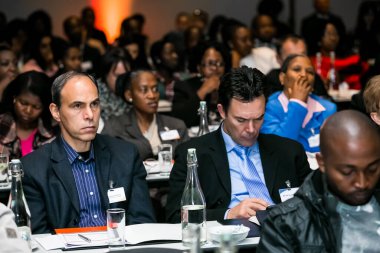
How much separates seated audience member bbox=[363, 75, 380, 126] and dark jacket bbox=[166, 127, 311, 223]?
0.51m

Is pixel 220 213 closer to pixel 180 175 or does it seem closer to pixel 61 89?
pixel 180 175

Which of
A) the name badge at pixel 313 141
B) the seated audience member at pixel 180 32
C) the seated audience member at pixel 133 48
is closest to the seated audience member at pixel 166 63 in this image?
the seated audience member at pixel 133 48

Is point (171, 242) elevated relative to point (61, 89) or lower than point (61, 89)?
lower

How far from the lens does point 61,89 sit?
4305 mm

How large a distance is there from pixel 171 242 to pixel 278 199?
92cm

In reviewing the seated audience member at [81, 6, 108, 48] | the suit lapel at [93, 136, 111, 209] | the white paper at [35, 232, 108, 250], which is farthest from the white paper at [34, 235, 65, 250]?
the seated audience member at [81, 6, 108, 48]

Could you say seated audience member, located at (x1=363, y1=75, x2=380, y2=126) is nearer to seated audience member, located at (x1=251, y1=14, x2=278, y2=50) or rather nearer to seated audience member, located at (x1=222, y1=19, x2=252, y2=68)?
seated audience member, located at (x1=222, y1=19, x2=252, y2=68)

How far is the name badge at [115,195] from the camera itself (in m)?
4.10

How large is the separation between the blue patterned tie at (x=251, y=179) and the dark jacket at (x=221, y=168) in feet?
0.11

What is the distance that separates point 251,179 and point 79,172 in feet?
2.95

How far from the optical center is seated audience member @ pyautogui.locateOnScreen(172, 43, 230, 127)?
7.27m

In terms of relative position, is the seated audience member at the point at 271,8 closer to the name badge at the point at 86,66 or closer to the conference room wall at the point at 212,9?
the conference room wall at the point at 212,9

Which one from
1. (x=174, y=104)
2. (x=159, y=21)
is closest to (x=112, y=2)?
(x=159, y=21)

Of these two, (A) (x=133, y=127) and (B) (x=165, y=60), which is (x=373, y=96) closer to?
(A) (x=133, y=127)
